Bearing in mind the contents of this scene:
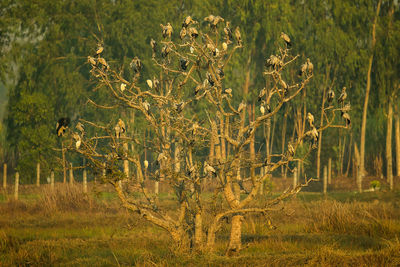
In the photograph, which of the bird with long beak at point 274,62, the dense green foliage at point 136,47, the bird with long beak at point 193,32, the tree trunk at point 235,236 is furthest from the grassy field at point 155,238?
the dense green foliage at point 136,47

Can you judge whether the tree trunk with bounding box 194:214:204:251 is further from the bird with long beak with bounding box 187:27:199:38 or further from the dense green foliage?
the dense green foliage

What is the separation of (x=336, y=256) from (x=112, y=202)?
41.0 ft

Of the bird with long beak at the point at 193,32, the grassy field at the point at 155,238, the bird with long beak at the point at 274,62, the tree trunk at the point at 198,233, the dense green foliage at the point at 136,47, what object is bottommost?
the grassy field at the point at 155,238

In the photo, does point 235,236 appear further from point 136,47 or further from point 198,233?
point 136,47

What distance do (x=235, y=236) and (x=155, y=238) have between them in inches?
169

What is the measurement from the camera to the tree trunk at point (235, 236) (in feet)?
35.9

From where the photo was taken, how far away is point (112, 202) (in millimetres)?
21719

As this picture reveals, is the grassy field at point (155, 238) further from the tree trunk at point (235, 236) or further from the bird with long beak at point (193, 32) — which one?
the bird with long beak at point (193, 32)

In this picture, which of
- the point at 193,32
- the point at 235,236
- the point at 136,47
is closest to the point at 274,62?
the point at 193,32

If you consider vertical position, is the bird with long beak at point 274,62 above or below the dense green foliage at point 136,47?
below

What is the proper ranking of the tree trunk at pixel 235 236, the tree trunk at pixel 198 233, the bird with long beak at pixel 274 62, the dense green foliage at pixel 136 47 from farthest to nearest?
the dense green foliage at pixel 136 47 → the tree trunk at pixel 235 236 → the tree trunk at pixel 198 233 → the bird with long beak at pixel 274 62

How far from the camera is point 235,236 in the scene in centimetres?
1104

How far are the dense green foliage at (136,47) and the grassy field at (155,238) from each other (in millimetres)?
10103

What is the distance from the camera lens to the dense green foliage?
101ft
